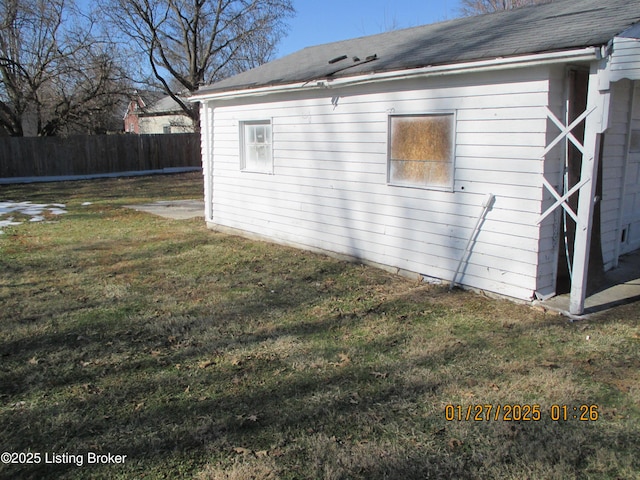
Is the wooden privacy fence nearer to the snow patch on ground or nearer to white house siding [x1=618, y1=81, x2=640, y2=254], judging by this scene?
the snow patch on ground

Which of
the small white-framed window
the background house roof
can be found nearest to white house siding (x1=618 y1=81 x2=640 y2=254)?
the background house roof

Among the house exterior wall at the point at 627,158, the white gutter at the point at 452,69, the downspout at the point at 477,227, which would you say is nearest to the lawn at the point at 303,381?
the downspout at the point at 477,227

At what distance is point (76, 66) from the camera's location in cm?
2241

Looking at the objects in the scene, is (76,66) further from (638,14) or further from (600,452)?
(600,452)

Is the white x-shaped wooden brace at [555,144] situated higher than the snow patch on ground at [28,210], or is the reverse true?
the white x-shaped wooden brace at [555,144]

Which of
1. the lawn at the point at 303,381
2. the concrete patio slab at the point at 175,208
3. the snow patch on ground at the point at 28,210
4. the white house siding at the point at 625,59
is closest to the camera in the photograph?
the lawn at the point at 303,381

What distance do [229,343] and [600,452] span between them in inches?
114

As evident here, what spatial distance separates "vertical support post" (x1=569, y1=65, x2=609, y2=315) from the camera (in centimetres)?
449

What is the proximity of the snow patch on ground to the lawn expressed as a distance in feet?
17.1

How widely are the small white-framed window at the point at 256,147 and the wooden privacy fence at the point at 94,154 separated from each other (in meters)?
15.2

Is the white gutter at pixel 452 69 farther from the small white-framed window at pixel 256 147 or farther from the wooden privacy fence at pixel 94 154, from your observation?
the wooden privacy fence at pixel 94 154

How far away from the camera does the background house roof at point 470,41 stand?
4.76 m

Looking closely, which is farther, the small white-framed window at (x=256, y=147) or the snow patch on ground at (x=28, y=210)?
the snow patch on ground at (x=28, y=210)
